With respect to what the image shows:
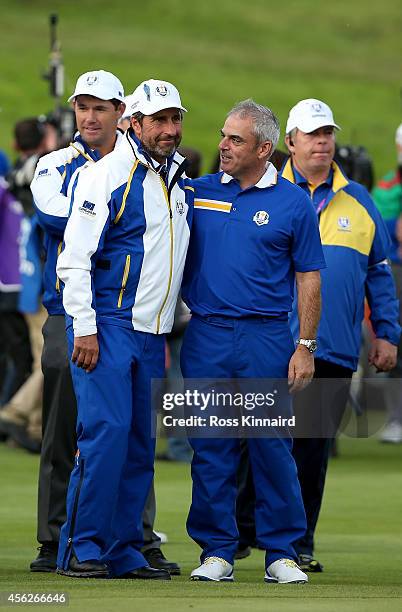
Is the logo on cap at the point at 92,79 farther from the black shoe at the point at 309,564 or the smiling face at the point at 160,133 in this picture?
the black shoe at the point at 309,564

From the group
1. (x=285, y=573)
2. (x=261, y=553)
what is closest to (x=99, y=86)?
(x=285, y=573)

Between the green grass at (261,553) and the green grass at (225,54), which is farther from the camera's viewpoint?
the green grass at (225,54)

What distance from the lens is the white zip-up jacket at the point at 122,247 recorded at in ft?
26.4

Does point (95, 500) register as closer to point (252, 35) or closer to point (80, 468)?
point (80, 468)

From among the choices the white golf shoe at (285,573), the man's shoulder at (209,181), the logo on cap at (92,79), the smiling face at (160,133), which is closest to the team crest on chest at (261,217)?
the man's shoulder at (209,181)

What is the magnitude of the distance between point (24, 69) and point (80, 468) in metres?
36.9

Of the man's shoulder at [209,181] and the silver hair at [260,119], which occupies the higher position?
the silver hair at [260,119]

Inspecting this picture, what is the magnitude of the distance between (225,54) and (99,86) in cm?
4582

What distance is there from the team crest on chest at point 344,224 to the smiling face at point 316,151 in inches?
9.9

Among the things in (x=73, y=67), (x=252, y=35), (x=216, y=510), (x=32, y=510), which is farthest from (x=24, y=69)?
(x=216, y=510)

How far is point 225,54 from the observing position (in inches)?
2133

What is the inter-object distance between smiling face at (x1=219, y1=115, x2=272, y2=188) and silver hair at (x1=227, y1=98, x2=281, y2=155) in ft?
0.06

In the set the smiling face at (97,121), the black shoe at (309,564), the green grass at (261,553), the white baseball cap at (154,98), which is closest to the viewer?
the green grass at (261,553)

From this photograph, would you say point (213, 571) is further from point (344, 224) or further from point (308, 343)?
point (344, 224)
